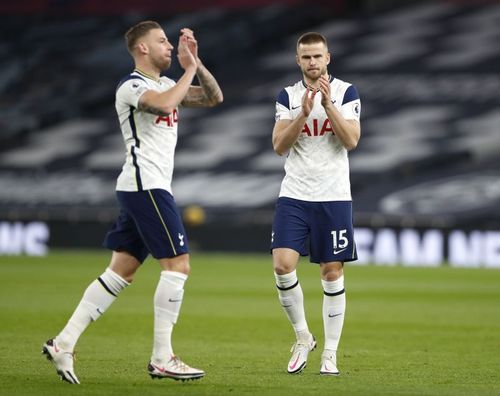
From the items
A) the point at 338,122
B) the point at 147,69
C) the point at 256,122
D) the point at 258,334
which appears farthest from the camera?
the point at 256,122

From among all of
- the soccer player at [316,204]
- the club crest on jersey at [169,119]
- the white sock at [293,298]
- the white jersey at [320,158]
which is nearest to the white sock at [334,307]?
the soccer player at [316,204]

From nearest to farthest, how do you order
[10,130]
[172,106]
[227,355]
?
[172,106] < [227,355] < [10,130]

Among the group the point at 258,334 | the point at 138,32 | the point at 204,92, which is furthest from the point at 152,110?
the point at 258,334

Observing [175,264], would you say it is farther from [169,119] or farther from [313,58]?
[313,58]

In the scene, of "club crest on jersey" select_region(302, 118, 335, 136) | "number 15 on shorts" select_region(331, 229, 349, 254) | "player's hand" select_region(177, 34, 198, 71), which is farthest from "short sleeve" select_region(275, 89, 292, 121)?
"player's hand" select_region(177, 34, 198, 71)

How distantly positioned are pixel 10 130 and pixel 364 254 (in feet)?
40.1

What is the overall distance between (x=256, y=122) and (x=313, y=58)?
70.7 ft

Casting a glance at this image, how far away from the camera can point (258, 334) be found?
11039mm

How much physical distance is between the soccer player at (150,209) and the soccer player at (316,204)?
887 mm

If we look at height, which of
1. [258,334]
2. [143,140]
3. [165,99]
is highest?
[165,99]

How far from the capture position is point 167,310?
7.43 metres

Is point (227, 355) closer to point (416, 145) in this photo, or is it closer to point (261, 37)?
point (416, 145)

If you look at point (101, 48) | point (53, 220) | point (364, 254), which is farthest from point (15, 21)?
point (364, 254)

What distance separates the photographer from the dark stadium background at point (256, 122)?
23.4 metres
